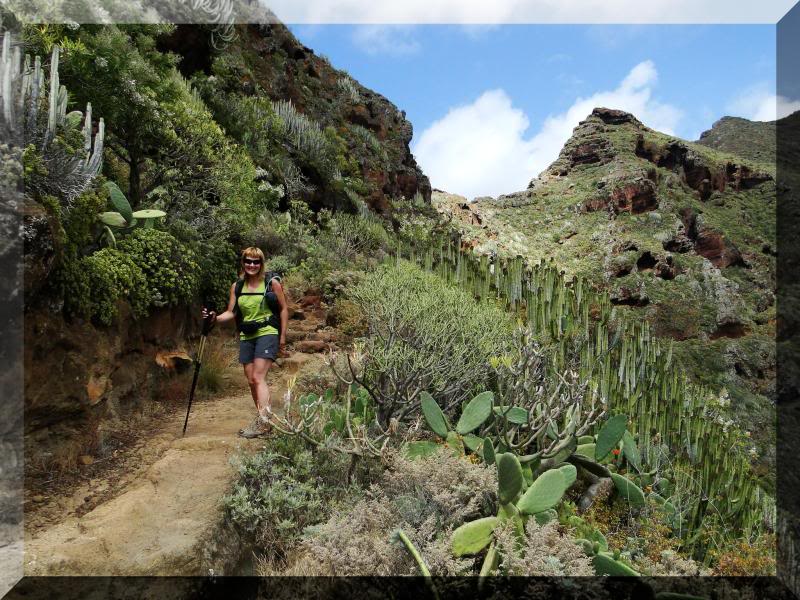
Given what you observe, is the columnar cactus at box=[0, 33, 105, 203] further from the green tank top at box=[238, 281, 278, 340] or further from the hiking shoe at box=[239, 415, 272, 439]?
the hiking shoe at box=[239, 415, 272, 439]

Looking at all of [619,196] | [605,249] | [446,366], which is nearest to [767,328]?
[605,249]

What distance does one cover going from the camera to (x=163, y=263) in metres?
5.05

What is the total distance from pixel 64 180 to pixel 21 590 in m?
2.67

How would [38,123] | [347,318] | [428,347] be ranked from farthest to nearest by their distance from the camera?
[347,318]
[428,347]
[38,123]

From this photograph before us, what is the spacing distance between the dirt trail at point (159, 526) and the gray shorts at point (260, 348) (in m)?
0.61

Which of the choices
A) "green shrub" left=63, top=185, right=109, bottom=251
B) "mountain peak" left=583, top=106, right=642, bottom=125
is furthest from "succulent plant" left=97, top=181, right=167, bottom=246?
"mountain peak" left=583, top=106, right=642, bottom=125

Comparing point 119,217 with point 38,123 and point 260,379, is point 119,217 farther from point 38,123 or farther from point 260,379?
point 260,379

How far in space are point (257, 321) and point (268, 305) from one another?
0.15 meters

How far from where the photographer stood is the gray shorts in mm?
4117

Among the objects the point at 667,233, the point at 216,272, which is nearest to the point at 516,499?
the point at 216,272

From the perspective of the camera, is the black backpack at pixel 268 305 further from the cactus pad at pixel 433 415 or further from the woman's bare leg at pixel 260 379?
the cactus pad at pixel 433 415

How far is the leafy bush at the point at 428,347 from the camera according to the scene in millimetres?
4008

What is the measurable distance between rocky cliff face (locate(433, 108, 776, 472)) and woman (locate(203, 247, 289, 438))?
9.13 m

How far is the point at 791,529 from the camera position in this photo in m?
4.24
